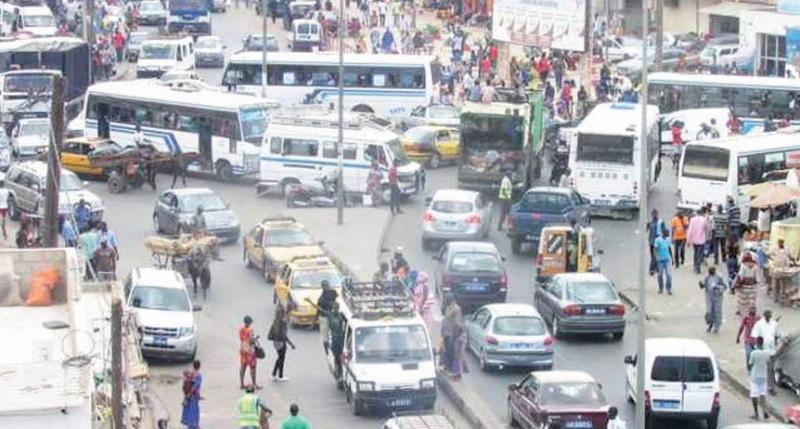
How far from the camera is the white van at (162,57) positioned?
7950 cm

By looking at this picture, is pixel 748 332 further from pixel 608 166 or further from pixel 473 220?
pixel 608 166

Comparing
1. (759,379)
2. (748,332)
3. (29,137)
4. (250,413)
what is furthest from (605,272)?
(29,137)

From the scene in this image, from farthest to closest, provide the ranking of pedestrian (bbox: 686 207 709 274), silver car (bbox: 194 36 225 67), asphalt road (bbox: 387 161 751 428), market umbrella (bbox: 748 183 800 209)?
silver car (bbox: 194 36 225 67), market umbrella (bbox: 748 183 800 209), pedestrian (bbox: 686 207 709 274), asphalt road (bbox: 387 161 751 428)

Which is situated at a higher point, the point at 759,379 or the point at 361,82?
the point at 361,82

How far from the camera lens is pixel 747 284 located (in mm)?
42281

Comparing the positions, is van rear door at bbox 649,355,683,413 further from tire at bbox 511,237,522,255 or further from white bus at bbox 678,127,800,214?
white bus at bbox 678,127,800,214

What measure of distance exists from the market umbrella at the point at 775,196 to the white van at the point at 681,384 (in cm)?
1381

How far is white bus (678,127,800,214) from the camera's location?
52188 millimetres

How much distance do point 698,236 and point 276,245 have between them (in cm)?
902

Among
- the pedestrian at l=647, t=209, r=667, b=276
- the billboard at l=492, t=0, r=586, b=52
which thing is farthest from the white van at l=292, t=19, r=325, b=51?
the pedestrian at l=647, t=209, r=667, b=276

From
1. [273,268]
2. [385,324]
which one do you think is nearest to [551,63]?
[273,268]

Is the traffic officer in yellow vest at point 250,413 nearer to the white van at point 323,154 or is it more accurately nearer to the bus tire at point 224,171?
the white van at point 323,154

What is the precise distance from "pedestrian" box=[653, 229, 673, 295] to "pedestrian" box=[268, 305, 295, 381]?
9370mm

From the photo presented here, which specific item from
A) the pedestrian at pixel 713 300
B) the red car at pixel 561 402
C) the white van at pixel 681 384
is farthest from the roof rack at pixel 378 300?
the pedestrian at pixel 713 300
